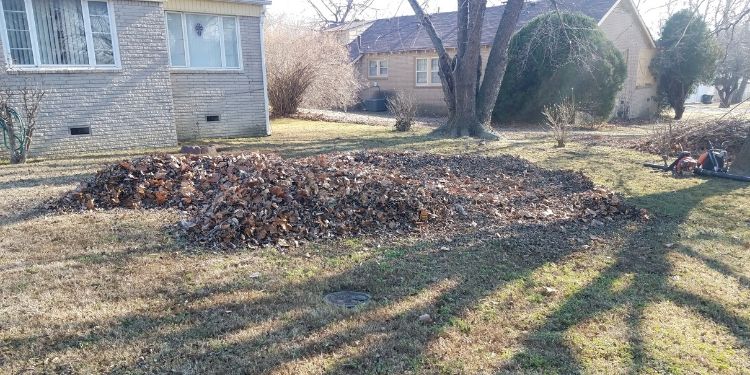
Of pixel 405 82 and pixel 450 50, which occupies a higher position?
pixel 450 50

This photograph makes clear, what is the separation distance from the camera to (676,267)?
4.46 m

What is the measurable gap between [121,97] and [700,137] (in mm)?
13190

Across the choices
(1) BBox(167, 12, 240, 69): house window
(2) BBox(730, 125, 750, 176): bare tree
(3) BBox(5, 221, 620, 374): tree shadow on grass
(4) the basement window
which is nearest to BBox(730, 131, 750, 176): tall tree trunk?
(2) BBox(730, 125, 750, 176): bare tree

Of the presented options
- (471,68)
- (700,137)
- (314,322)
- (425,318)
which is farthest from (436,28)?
(314,322)

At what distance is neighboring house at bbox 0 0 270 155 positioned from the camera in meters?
10.3

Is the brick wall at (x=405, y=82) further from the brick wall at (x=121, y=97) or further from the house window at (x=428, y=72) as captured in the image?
the brick wall at (x=121, y=97)

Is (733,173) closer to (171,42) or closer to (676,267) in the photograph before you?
(676,267)

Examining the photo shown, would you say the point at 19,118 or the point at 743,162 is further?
the point at 19,118

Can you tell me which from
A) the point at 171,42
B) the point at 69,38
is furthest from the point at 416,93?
the point at 69,38

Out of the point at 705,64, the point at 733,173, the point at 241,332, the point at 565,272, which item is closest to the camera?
the point at 241,332

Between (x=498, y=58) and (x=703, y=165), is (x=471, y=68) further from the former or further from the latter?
(x=703, y=165)

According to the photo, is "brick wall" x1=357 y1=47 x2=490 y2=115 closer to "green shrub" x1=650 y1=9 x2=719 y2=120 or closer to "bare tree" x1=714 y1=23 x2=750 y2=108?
"green shrub" x1=650 y1=9 x2=719 y2=120

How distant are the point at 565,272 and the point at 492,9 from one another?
2427cm

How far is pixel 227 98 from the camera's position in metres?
13.8
